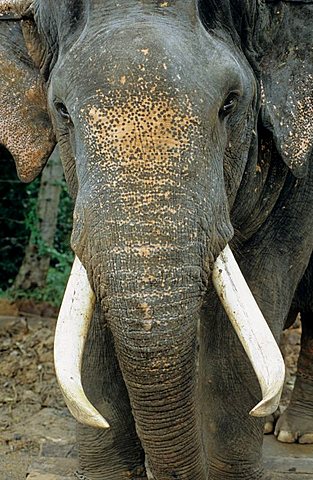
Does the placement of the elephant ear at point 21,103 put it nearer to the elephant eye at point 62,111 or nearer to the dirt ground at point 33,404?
the elephant eye at point 62,111

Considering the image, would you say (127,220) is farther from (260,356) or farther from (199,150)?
(260,356)

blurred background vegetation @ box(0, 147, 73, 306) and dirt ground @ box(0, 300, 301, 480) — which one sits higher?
dirt ground @ box(0, 300, 301, 480)

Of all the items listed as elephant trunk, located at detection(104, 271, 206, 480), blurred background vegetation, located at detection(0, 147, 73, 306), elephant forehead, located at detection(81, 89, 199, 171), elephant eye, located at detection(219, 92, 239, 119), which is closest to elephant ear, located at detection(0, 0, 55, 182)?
elephant eye, located at detection(219, 92, 239, 119)

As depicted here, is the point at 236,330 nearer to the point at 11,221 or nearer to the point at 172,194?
the point at 172,194

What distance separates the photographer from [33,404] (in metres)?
6.11

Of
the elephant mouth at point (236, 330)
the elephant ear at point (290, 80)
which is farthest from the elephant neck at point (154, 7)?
the elephant mouth at point (236, 330)

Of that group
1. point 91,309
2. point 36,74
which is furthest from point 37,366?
point 91,309

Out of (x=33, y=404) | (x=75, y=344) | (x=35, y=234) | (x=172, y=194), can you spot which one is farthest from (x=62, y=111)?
(x=35, y=234)

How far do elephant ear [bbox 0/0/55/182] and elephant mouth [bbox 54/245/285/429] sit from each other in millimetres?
920

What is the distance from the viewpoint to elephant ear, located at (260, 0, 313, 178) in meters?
3.85

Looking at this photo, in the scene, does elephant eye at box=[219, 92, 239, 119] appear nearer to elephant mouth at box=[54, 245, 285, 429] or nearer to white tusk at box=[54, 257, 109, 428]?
elephant mouth at box=[54, 245, 285, 429]

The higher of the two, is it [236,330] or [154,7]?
[154,7]

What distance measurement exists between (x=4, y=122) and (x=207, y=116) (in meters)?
1.20

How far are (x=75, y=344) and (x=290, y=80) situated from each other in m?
1.25
